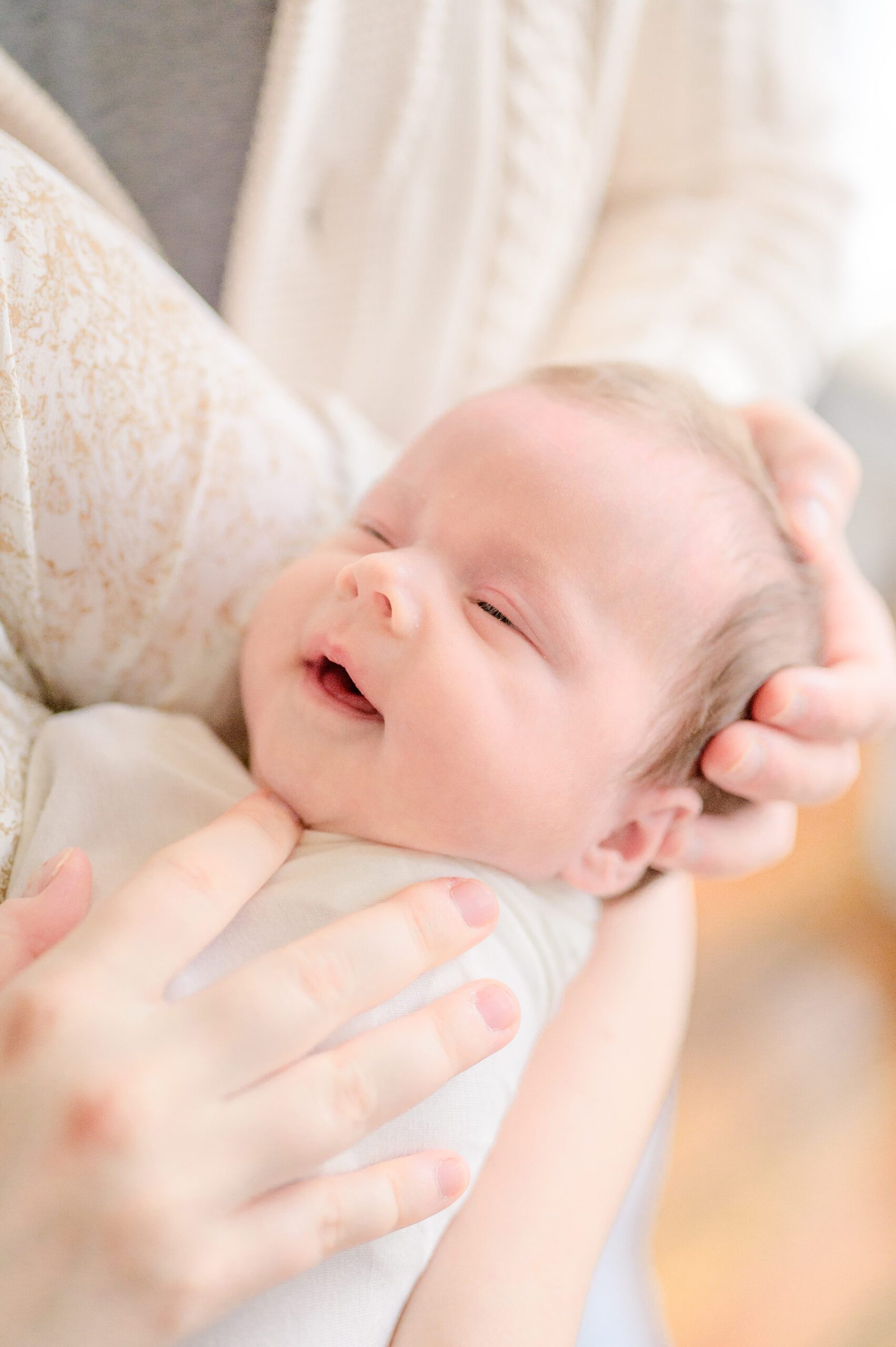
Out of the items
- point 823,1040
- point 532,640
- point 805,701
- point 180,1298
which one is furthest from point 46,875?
point 823,1040

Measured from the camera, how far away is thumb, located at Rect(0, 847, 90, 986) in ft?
1.85

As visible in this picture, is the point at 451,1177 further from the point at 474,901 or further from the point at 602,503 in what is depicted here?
the point at 602,503

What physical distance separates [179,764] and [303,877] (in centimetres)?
Answer: 17

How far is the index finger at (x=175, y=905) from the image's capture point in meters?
0.51

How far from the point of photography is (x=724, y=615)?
76 cm

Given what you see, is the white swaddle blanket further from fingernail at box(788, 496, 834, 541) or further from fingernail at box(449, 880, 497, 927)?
fingernail at box(788, 496, 834, 541)

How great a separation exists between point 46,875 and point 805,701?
1.92ft

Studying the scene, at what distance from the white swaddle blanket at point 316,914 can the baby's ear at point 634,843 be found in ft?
0.12

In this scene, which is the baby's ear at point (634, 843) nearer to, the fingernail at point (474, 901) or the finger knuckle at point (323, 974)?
the fingernail at point (474, 901)

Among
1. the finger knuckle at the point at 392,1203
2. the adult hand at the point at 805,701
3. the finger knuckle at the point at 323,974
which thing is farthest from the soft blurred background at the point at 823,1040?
the finger knuckle at the point at 323,974

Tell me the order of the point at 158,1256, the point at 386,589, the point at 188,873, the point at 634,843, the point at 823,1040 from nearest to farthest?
the point at 158,1256, the point at 188,873, the point at 386,589, the point at 634,843, the point at 823,1040

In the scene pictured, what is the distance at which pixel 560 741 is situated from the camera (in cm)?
72

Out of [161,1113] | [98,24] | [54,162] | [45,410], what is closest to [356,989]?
[161,1113]

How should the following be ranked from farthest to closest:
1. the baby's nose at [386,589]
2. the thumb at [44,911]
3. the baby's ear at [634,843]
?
the baby's ear at [634,843], the baby's nose at [386,589], the thumb at [44,911]
